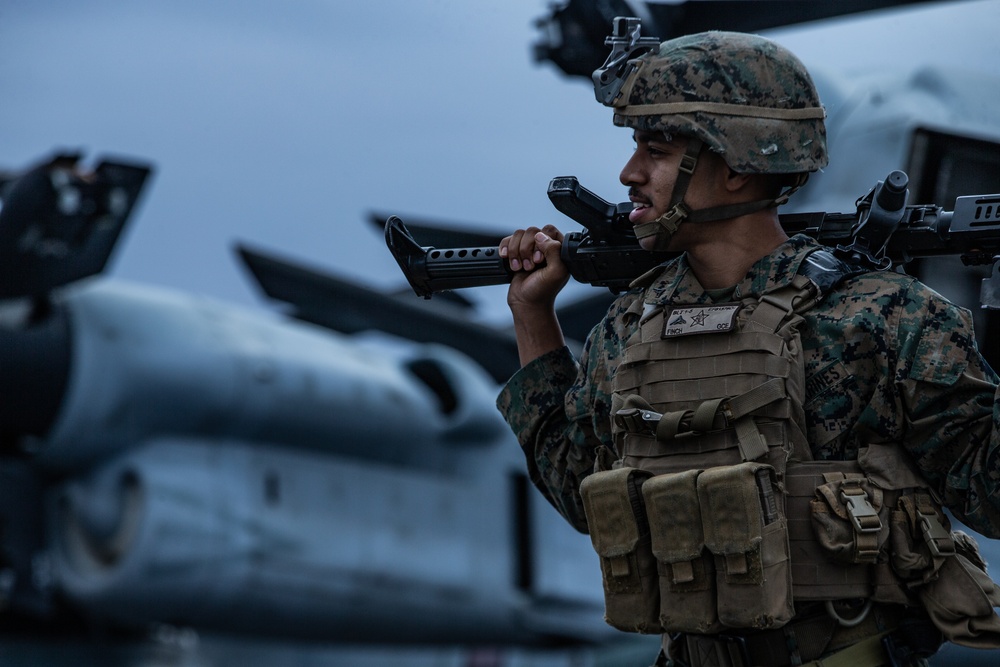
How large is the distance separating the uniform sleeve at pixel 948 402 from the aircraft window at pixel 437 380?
7.72m

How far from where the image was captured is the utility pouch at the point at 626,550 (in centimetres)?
251

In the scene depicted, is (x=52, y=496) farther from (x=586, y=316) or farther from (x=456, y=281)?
(x=456, y=281)

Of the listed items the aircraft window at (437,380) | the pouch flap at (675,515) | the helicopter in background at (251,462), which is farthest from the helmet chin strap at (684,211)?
the aircraft window at (437,380)

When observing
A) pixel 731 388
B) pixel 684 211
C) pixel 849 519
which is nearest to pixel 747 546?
pixel 849 519

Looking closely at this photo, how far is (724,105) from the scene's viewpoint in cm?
255

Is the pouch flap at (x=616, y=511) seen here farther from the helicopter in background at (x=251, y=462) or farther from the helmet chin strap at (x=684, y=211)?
the helicopter in background at (x=251, y=462)

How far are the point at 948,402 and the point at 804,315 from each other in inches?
12.1

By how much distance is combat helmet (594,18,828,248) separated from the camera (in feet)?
8.36

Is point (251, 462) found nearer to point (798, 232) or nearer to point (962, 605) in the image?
point (798, 232)

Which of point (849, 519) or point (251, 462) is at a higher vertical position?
point (849, 519)

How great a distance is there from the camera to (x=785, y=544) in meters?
2.40

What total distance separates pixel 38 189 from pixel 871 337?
6.48 metres

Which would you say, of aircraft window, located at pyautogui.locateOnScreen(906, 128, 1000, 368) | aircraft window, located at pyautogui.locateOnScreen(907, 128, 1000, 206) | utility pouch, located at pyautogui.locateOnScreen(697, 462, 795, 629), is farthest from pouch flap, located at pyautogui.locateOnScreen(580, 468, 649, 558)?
aircraft window, located at pyautogui.locateOnScreen(907, 128, 1000, 206)

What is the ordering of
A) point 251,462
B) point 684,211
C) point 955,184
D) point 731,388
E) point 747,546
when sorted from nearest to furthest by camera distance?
point 747,546 < point 731,388 < point 684,211 < point 955,184 < point 251,462
